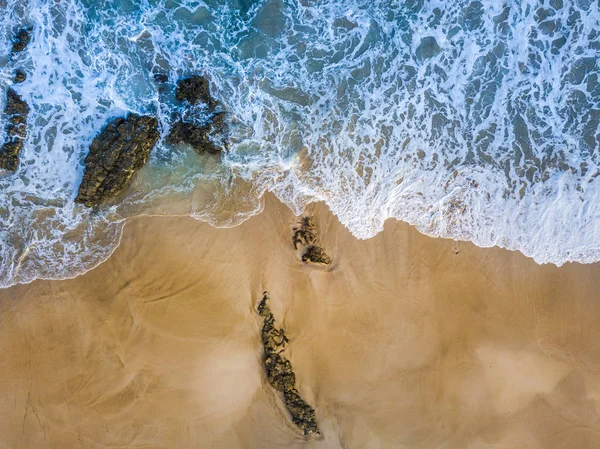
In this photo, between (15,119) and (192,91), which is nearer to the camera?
(15,119)

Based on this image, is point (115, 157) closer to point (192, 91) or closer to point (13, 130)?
point (192, 91)

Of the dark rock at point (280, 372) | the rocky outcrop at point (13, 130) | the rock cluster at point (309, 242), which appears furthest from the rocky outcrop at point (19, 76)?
the dark rock at point (280, 372)

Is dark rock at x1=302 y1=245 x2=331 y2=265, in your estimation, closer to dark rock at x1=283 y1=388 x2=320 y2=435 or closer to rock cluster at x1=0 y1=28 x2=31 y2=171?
dark rock at x1=283 y1=388 x2=320 y2=435

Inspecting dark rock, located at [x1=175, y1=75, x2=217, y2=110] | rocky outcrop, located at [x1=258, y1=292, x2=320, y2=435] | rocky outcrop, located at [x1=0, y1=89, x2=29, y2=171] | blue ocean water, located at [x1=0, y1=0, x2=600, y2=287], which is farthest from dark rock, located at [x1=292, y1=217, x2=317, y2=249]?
rocky outcrop, located at [x1=0, y1=89, x2=29, y2=171]

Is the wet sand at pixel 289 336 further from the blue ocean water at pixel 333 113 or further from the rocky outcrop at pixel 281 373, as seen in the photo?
the blue ocean water at pixel 333 113

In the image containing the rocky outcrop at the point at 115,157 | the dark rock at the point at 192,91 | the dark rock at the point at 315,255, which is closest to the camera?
the dark rock at the point at 315,255

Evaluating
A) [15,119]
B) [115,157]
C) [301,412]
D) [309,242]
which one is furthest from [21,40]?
[301,412]

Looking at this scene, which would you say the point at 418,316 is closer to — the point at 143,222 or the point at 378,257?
the point at 378,257
